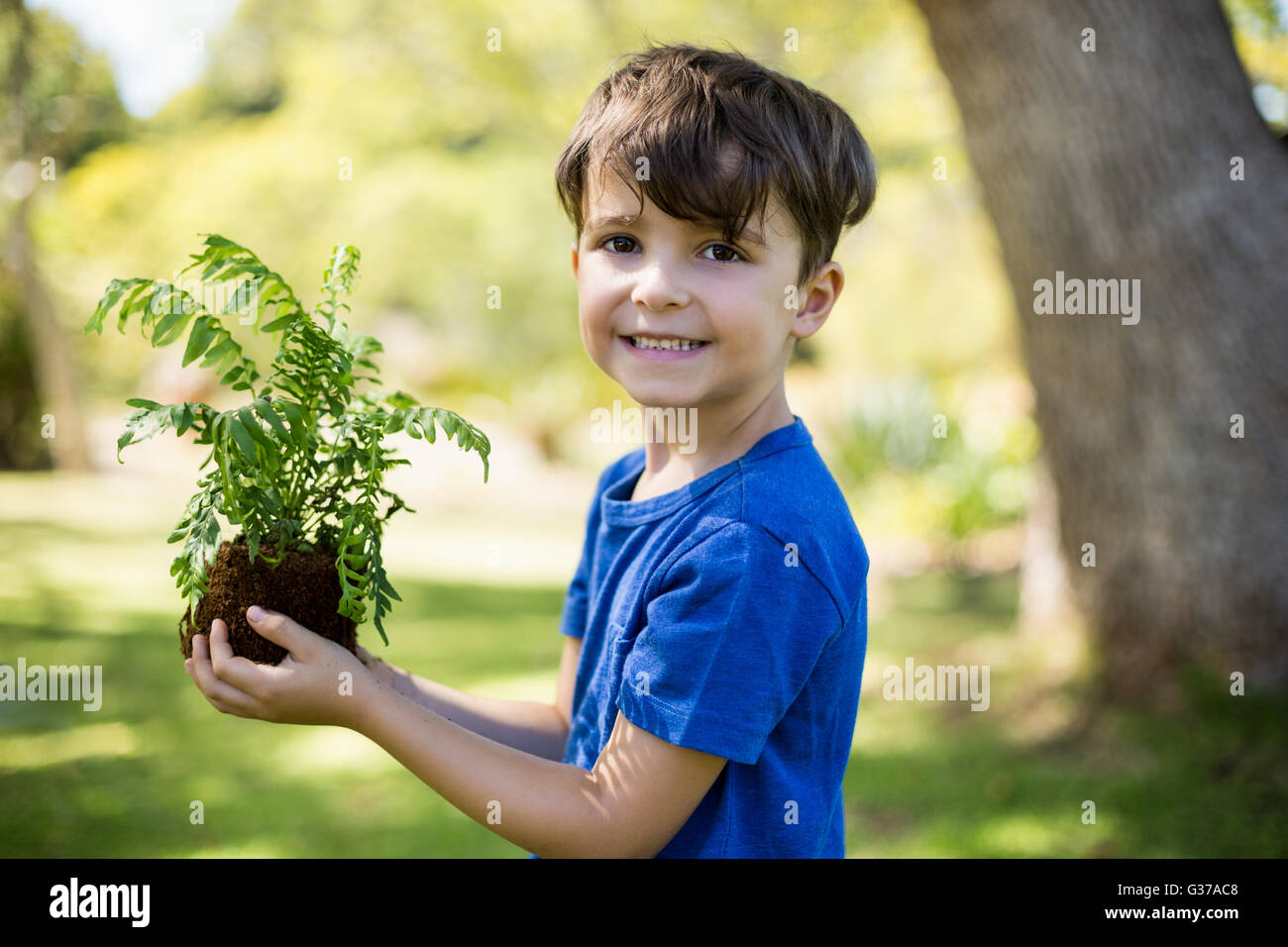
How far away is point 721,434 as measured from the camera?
5.79ft

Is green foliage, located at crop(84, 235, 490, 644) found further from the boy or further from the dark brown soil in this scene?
the boy

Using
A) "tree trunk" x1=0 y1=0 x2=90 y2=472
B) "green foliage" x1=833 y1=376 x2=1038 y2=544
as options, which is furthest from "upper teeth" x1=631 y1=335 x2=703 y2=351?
"tree trunk" x1=0 y1=0 x2=90 y2=472

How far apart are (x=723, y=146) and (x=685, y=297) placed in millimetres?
241

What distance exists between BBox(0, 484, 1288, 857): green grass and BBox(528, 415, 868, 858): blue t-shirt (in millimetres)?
2988

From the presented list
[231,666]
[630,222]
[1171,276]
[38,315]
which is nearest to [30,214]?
[38,315]

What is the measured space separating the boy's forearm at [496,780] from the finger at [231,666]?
0.52 feet

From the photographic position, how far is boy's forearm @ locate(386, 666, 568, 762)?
1.92 metres

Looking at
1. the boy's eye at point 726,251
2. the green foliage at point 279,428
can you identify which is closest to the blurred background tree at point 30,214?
the green foliage at point 279,428

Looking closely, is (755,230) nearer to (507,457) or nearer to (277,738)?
(277,738)

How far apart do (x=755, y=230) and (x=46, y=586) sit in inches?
312

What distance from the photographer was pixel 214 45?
48.3ft

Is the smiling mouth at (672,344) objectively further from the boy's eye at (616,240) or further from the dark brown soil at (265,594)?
the dark brown soil at (265,594)
